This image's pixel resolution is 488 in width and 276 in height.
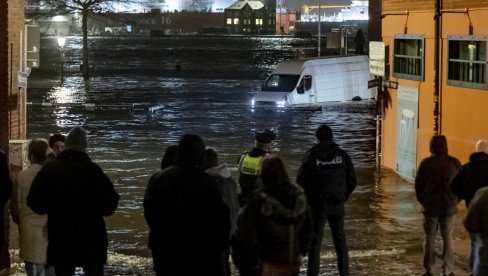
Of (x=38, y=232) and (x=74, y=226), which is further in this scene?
(x=38, y=232)

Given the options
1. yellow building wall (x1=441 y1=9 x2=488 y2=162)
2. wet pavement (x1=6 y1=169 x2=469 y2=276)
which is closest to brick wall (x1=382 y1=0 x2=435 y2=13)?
yellow building wall (x1=441 y1=9 x2=488 y2=162)

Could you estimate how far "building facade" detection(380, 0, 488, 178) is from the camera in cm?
1609

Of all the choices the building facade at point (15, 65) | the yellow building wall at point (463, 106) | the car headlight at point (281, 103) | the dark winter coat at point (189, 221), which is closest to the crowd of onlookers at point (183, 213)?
the dark winter coat at point (189, 221)

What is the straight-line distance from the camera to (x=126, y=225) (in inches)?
580

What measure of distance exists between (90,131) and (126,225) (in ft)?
52.6

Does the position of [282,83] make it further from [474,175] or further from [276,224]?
[276,224]

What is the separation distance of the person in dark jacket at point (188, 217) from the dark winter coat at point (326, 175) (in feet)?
9.73

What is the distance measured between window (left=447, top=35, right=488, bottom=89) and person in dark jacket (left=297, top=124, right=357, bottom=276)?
21.7 ft

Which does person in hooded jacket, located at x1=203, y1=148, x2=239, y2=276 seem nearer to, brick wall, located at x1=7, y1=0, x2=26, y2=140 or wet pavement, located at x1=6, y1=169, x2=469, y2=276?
wet pavement, located at x1=6, y1=169, x2=469, y2=276

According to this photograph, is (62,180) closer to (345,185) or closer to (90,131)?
(345,185)

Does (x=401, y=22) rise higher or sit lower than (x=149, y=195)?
higher

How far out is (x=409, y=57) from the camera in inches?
749

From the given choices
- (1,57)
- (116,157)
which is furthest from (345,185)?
(116,157)

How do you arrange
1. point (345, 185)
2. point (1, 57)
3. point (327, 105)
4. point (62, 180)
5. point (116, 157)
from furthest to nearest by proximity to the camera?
point (327, 105) → point (116, 157) → point (1, 57) → point (345, 185) → point (62, 180)
